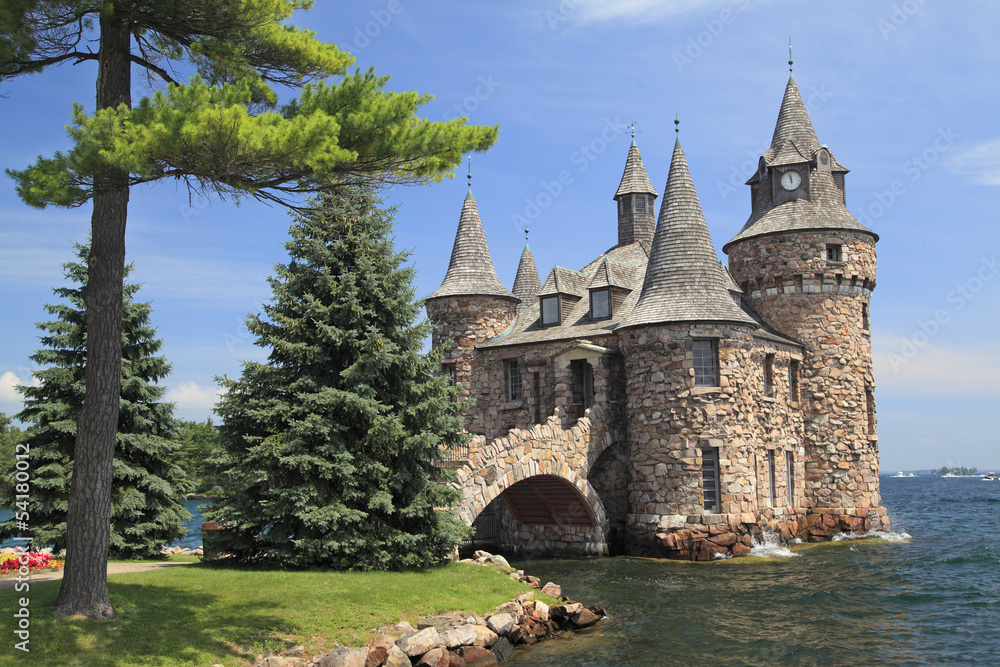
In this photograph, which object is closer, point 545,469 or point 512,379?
point 545,469

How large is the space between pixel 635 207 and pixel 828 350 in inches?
441

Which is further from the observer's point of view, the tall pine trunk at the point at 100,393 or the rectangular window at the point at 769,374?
the rectangular window at the point at 769,374

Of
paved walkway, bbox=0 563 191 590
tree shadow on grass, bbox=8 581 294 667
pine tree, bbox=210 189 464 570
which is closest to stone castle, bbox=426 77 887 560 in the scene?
pine tree, bbox=210 189 464 570

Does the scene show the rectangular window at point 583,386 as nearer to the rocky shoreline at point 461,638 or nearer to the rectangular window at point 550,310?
the rectangular window at point 550,310

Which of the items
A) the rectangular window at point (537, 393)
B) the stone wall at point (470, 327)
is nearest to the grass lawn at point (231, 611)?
the rectangular window at point (537, 393)

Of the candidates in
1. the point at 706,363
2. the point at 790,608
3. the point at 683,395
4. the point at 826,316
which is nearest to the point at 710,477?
the point at 683,395

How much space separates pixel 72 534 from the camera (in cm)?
1074

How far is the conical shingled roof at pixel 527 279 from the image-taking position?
38672 mm

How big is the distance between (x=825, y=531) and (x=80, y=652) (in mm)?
26561

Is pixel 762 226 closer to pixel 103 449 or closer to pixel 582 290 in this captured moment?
pixel 582 290

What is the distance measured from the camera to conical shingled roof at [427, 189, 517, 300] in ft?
105

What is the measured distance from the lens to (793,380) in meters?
30.4

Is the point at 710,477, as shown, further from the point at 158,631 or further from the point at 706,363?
the point at 158,631

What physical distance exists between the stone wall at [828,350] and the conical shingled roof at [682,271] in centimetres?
526
